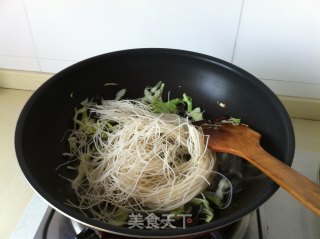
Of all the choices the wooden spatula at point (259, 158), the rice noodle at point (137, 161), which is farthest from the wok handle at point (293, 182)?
the rice noodle at point (137, 161)

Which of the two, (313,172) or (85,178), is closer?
(85,178)

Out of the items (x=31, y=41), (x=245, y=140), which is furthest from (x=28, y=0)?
(x=245, y=140)

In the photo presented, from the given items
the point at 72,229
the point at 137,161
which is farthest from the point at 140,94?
the point at 72,229

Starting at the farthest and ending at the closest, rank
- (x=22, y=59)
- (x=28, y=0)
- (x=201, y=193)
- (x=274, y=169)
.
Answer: (x=22, y=59)
(x=28, y=0)
(x=201, y=193)
(x=274, y=169)

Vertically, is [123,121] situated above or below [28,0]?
below

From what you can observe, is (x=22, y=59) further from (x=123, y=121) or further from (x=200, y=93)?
(x=200, y=93)

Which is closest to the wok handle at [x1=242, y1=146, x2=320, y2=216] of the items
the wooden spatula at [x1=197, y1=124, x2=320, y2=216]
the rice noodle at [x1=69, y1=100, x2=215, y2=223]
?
the wooden spatula at [x1=197, y1=124, x2=320, y2=216]

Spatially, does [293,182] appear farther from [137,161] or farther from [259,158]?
[137,161]
